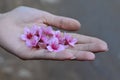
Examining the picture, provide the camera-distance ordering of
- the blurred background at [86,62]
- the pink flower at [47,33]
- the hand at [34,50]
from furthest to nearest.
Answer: the blurred background at [86,62] < the pink flower at [47,33] < the hand at [34,50]

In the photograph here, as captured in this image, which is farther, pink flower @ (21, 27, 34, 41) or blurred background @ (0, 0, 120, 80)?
blurred background @ (0, 0, 120, 80)

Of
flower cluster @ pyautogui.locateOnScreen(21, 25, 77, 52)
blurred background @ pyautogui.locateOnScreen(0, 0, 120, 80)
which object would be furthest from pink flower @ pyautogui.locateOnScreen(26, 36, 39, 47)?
blurred background @ pyautogui.locateOnScreen(0, 0, 120, 80)

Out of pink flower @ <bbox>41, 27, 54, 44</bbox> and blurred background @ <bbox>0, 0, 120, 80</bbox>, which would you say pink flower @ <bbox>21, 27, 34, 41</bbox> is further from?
blurred background @ <bbox>0, 0, 120, 80</bbox>

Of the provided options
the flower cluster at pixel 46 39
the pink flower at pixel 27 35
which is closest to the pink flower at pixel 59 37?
the flower cluster at pixel 46 39

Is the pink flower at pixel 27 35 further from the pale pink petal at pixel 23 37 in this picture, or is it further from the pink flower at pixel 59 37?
the pink flower at pixel 59 37

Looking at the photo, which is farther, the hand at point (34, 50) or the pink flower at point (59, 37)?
the pink flower at point (59, 37)

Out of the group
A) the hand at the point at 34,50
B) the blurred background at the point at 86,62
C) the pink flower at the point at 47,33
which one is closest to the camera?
the hand at the point at 34,50

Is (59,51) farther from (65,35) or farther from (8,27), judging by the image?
(8,27)

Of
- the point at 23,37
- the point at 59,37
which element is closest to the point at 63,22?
the point at 59,37
